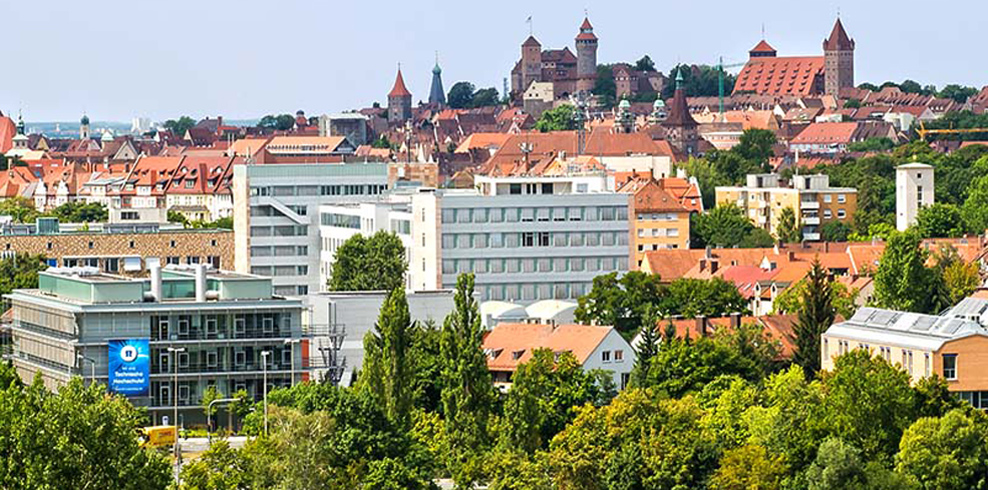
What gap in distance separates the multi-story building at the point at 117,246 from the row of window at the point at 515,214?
15.3 meters

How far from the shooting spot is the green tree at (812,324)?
93750mm

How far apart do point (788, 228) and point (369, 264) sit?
5264 cm

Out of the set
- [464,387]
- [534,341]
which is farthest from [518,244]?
[464,387]

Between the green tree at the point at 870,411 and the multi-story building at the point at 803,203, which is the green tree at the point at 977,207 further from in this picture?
the green tree at the point at 870,411

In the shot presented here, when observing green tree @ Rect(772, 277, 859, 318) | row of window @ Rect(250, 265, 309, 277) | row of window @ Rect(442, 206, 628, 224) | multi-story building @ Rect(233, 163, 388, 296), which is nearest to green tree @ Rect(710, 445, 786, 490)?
green tree @ Rect(772, 277, 859, 318)

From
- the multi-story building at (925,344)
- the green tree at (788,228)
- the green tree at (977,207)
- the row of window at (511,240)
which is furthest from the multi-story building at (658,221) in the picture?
the multi-story building at (925,344)

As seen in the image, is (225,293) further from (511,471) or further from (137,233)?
(137,233)

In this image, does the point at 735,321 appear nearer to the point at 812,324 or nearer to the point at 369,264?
the point at 812,324

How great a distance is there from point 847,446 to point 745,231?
289ft

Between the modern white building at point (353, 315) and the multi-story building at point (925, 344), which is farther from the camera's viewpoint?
the modern white building at point (353, 315)

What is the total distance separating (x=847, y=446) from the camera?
7125 cm

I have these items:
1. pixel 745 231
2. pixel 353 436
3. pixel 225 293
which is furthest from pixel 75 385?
Answer: pixel 745 231

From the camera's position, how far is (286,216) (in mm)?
133500

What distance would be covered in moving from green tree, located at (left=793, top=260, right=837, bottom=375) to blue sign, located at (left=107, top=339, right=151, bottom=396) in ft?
72.4
